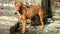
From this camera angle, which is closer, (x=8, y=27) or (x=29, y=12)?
(x=8, y=27)

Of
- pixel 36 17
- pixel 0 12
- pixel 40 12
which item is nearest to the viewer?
Result: pixel 40 12

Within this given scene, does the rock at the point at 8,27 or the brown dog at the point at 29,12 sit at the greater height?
the brown dog at the point at 29,12

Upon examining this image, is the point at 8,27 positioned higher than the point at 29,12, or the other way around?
the point at 29,12

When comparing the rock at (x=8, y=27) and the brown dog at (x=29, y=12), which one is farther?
the brown dog at (x=29, y=12)

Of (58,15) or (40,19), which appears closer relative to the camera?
(40,19)

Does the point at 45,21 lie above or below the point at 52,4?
below

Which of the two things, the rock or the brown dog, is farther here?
the brown dog

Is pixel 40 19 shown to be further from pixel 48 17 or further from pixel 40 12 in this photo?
pixel 48 17

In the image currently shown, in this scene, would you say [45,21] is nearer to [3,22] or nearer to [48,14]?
[48,14]

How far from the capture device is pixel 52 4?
851 centimetres

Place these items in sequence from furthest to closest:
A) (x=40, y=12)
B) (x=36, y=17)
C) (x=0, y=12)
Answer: (x=0, y=12) → (x=36, y=17) → (x=40, y=12)

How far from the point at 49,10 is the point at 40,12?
103 cm

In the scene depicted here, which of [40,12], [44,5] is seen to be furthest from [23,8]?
[44,5]

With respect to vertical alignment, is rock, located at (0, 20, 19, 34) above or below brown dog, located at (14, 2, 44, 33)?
below
